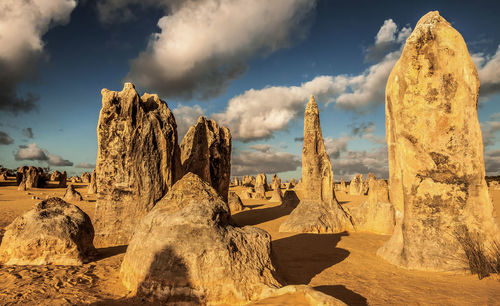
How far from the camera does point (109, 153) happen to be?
8250mm

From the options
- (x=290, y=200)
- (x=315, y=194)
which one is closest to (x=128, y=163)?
(x=315, y=194)

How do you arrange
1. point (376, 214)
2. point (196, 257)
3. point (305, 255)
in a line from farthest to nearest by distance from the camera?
point (376, 214) < point (305, 255) < point (196, 257)

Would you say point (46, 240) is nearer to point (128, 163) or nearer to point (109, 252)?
point (109, 252)

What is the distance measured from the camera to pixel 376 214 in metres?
10.9

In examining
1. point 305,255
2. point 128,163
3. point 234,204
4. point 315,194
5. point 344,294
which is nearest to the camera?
point 344,294

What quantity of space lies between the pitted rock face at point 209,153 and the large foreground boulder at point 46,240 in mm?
6240

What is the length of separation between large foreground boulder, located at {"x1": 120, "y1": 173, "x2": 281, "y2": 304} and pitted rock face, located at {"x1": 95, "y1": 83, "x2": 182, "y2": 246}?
345 cm

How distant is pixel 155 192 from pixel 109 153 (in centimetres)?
191

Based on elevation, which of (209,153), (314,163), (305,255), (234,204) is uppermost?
(209,153)

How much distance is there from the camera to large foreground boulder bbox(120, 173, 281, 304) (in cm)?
376

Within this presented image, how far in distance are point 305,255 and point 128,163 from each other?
5664mm

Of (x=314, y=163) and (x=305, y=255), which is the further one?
(x=314, y=163)

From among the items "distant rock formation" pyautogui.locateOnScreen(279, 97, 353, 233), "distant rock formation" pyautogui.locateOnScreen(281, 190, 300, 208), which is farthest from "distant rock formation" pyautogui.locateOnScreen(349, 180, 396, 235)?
"distant rock formation" pyautogui.locateOnScreen(281, 190, 300, 208)

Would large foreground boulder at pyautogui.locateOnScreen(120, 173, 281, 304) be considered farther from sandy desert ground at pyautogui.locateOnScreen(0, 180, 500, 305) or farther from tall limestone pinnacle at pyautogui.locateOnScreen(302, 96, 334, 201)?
tall limestone pinnacle at pyautogui.locateOnScreen(302, 96, 334, 201)
